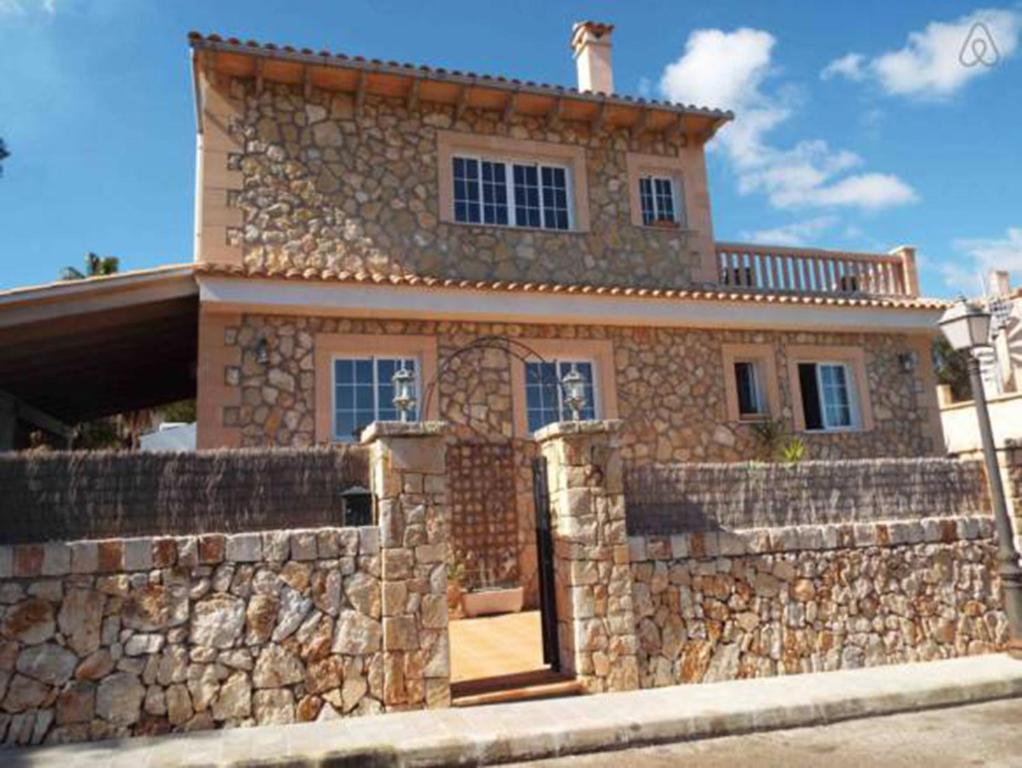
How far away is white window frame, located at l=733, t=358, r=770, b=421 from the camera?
12.2m

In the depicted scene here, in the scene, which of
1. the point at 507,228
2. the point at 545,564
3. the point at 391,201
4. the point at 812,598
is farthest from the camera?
the point at 507,228

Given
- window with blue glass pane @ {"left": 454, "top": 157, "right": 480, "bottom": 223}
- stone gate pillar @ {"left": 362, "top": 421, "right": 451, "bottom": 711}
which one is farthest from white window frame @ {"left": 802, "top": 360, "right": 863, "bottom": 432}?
stone gate pillar @ {"left": 362, "top": 421, "right": 451, "bottom": 711}

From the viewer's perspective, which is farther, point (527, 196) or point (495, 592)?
point (527, 196)

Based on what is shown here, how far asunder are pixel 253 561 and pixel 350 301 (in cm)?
448

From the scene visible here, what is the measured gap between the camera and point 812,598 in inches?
296

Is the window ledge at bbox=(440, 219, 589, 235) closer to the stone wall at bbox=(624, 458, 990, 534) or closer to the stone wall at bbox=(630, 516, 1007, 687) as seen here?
the stone wall at bbox=(624, 458, 990, 534)

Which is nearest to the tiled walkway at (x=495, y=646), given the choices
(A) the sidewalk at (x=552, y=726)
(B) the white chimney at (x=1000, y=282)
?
(A) the sidewalk at (x=552, y=726)

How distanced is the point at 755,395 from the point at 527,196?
5.13 meters

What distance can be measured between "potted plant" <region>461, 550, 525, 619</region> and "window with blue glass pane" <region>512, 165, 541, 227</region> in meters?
5.53

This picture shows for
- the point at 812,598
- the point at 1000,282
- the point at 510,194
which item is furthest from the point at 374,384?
the point at 1000,282

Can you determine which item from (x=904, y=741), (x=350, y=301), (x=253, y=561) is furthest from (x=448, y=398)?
(x=904, y=741)

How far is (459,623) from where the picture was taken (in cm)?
930

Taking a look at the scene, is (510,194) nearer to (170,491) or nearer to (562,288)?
(562,288)

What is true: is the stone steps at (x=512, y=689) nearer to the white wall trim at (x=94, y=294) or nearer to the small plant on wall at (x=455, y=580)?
the small plant on wall at (x=455, y=580)
